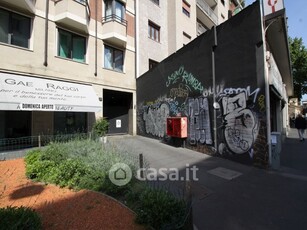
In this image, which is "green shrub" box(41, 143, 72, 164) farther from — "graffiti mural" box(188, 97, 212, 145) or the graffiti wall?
the graffiti wall

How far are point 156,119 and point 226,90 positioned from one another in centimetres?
616

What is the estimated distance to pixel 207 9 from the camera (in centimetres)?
2514

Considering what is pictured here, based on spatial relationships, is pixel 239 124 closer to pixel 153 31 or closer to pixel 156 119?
pixel 156 119

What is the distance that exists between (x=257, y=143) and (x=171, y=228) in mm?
5329

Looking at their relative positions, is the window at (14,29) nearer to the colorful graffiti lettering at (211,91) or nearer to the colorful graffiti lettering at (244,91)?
the colorful graffiti lettering at (211,91)

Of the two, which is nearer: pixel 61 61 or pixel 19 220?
pixel 19 220

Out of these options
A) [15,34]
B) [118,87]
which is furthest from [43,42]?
[118,87]

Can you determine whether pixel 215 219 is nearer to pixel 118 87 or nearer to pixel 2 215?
pixel 2 215

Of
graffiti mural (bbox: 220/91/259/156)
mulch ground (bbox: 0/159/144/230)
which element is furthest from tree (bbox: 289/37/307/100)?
mulch ground (bbox: 0/159/144/230)

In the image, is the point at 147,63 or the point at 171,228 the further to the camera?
the point at 147,63

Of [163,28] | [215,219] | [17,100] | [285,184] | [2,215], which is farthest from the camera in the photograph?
[163,28]

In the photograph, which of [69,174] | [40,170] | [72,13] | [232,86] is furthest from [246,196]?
[72,13]

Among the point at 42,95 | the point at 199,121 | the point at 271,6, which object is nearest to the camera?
the point at 271,6

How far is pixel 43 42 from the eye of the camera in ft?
36.9
